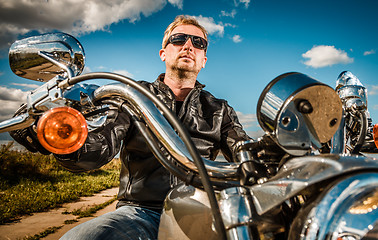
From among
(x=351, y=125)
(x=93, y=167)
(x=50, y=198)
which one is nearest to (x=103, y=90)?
(x=93, y=167)

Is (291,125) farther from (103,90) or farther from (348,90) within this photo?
(348,90)

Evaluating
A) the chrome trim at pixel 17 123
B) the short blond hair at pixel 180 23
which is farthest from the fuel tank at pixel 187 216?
the short blond hair at pixel 180 23

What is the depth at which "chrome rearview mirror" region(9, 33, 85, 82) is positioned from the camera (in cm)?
83

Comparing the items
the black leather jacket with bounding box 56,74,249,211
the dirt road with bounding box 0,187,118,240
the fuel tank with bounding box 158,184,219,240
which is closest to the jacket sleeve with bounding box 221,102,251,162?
the black leather jacket with bounding box 56,74,249,211

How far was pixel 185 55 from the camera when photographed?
1.96m

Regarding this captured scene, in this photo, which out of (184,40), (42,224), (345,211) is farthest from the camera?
(42,224)

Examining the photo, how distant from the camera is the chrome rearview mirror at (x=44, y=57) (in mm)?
834

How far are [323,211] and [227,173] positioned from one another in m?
0.26

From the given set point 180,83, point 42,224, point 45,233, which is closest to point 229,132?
point 180,83

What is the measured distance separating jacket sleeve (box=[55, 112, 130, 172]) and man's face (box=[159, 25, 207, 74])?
66cm

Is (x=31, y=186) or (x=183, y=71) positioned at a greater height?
(x=183, y=71)

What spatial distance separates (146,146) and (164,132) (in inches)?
35.1

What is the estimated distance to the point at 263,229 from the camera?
0.55m

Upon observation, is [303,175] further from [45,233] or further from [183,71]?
[45,233]
